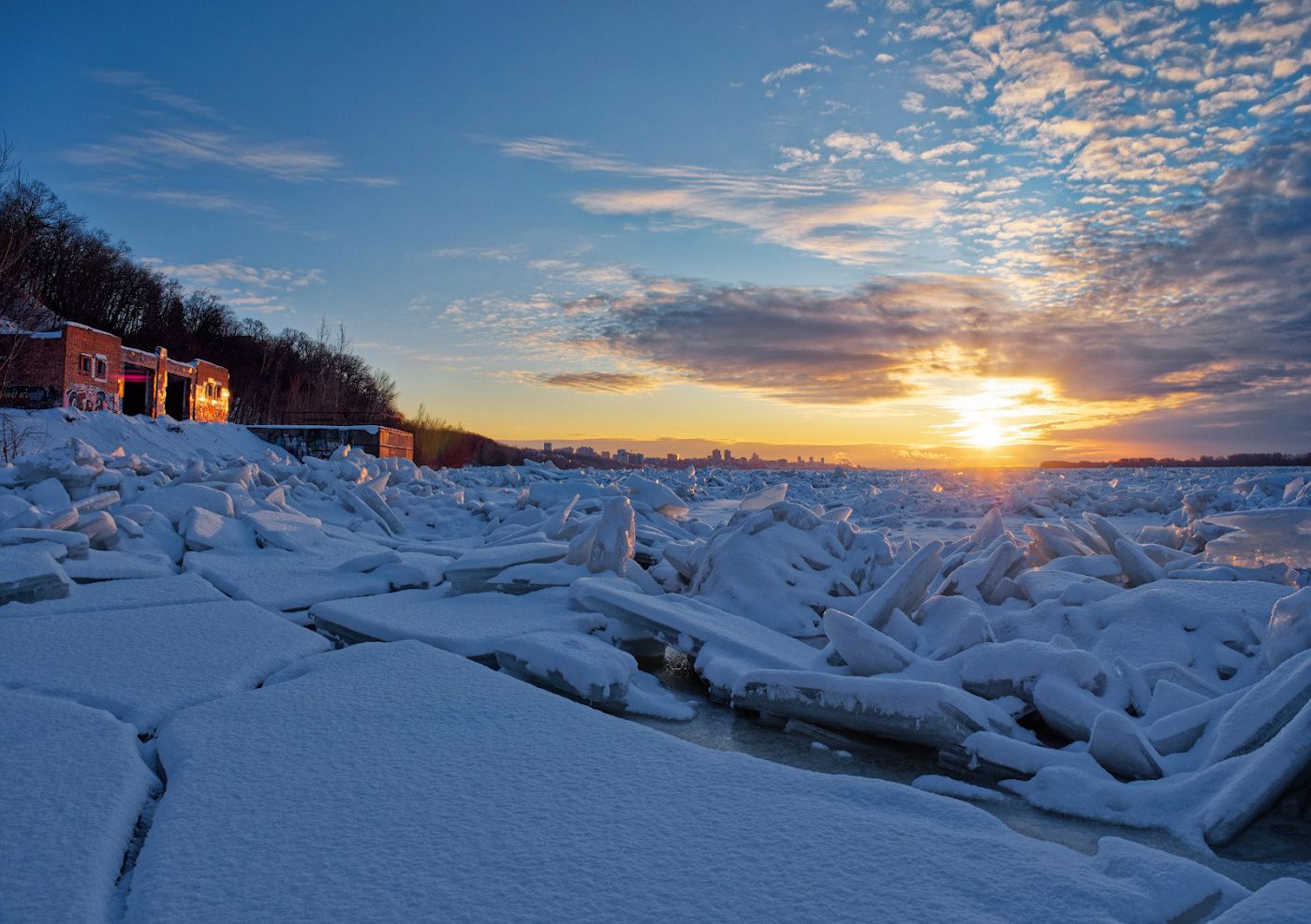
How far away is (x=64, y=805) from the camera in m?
1.32

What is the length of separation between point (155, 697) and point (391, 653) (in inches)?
23.6

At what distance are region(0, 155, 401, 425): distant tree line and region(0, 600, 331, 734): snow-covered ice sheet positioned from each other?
2309cm

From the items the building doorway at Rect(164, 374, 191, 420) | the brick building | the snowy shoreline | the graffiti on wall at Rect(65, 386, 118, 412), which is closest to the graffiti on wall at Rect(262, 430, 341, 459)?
the graffiti on wall at Rect(65, 386, 118, 412)

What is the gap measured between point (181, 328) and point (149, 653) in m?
42.9

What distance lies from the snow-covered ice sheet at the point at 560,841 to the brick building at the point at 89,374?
15.8 meters

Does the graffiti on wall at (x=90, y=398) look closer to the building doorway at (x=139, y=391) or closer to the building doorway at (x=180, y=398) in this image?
the building doorway at (x=139, y=391)

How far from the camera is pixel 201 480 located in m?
5.81

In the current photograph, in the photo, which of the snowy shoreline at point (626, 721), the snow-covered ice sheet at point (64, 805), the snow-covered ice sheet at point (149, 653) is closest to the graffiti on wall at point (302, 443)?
the snowy shoreline at point (626, 721)

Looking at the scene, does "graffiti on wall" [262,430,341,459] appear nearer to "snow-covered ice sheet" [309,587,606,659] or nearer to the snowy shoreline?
the snowy shoreline

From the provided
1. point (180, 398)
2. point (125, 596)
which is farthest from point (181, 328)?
point (125, 596)

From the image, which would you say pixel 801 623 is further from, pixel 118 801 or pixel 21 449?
pixel 21 449

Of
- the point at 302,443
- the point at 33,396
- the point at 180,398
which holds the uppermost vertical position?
the point at 180,398

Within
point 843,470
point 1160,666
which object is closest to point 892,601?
point 1160,666

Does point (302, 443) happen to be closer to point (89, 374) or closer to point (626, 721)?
point (89, 374)
